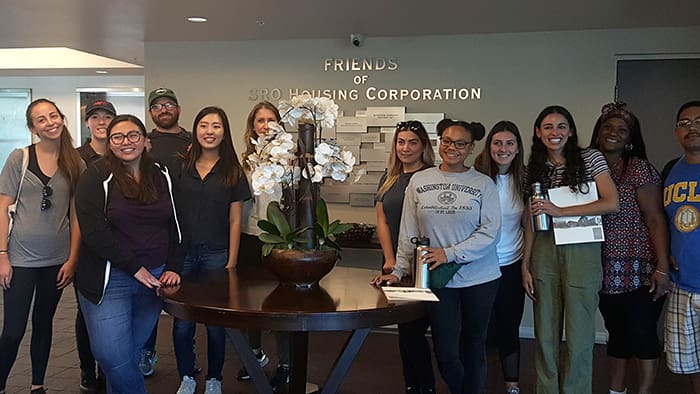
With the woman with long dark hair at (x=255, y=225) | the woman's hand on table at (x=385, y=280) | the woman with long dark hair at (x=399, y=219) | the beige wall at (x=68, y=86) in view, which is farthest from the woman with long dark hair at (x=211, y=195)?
the beige wall at (x=68, y=86)

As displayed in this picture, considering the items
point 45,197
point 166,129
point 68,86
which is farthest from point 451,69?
point 68,86

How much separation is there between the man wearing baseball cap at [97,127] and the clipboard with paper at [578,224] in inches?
93.6

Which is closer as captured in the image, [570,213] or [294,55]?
[570,213]

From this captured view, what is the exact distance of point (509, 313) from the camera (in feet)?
10.7

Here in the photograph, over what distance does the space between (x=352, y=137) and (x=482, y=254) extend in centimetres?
247

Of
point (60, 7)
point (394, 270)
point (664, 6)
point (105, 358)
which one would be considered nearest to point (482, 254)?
point (394, 270)

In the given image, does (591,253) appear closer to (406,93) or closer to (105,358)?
(105,358)

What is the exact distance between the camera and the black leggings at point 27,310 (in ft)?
9.90

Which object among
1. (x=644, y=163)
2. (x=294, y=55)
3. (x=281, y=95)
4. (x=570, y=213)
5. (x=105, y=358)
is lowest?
(x=105, y=358)

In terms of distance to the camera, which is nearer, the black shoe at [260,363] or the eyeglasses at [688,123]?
the eyeglasses at [688,123]

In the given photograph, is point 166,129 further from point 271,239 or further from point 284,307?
Answer: point 284,307

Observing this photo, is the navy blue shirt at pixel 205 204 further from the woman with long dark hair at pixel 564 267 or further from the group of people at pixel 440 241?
the woman with long dark hair at pixel 564 267

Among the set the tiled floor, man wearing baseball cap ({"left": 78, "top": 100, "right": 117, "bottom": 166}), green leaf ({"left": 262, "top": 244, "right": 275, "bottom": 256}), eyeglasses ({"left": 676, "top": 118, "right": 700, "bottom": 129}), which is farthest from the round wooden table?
eyeglasses ({"left": 676, "top": 118, "right": 700, "bottom": 129})

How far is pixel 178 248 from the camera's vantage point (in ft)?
9.18
